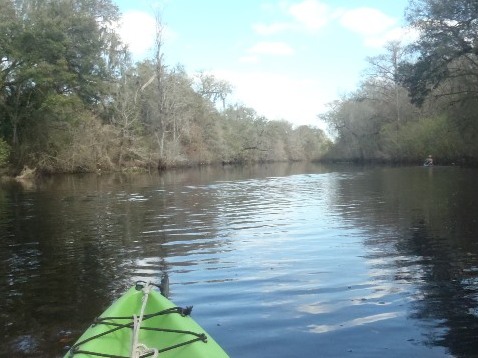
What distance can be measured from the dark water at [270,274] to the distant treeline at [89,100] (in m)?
23.6

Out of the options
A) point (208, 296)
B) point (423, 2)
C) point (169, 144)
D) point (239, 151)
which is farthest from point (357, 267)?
point (239, 151)

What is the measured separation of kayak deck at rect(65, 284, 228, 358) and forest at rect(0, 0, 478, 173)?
1266 inches

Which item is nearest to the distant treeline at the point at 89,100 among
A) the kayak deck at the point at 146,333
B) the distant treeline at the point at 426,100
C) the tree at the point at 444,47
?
the distant treeline at the point at 426,100

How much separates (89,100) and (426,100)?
104 feet

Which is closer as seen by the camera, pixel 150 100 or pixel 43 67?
pixel 43 67

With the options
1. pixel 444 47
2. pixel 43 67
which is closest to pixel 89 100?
pixel 43 67

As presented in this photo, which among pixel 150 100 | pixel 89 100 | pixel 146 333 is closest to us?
pixel 146 333

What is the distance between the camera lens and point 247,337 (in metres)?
5.04

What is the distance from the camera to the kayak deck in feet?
11.5

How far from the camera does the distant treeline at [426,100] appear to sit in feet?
107

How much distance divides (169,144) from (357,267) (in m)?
46.5

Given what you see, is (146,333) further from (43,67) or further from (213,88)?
(213,88)

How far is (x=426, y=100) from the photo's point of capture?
48.6 m

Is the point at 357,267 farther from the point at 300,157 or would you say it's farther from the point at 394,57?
the point at 300,157
